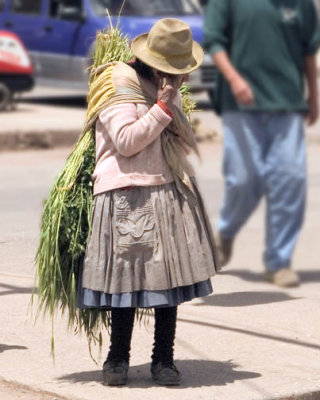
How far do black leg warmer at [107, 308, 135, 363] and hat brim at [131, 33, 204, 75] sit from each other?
0.90 metres

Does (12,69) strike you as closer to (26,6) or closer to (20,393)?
(26,6)

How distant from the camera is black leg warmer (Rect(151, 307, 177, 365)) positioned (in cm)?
466

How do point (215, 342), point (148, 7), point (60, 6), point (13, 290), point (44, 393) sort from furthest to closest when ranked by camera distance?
point (60, 6) → point (148, 7) → point (13, 290) → point (215, 342) → point (44, 393)

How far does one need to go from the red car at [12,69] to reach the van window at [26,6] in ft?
8.00

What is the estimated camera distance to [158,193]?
454cm

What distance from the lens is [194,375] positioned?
4.84m

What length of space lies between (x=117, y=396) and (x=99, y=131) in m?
0.97

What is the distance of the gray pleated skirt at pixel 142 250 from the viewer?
449cm

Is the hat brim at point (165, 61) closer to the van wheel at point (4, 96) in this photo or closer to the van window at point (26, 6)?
the van wheel at point (4, 96)

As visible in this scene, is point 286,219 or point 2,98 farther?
point 2,98

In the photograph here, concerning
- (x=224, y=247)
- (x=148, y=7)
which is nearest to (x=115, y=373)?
(x=224, y=247)

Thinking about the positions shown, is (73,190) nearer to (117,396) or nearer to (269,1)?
(117,396)

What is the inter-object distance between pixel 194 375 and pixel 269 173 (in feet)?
7.12

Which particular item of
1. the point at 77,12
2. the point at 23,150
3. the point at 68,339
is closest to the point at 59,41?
the point at 77,12
